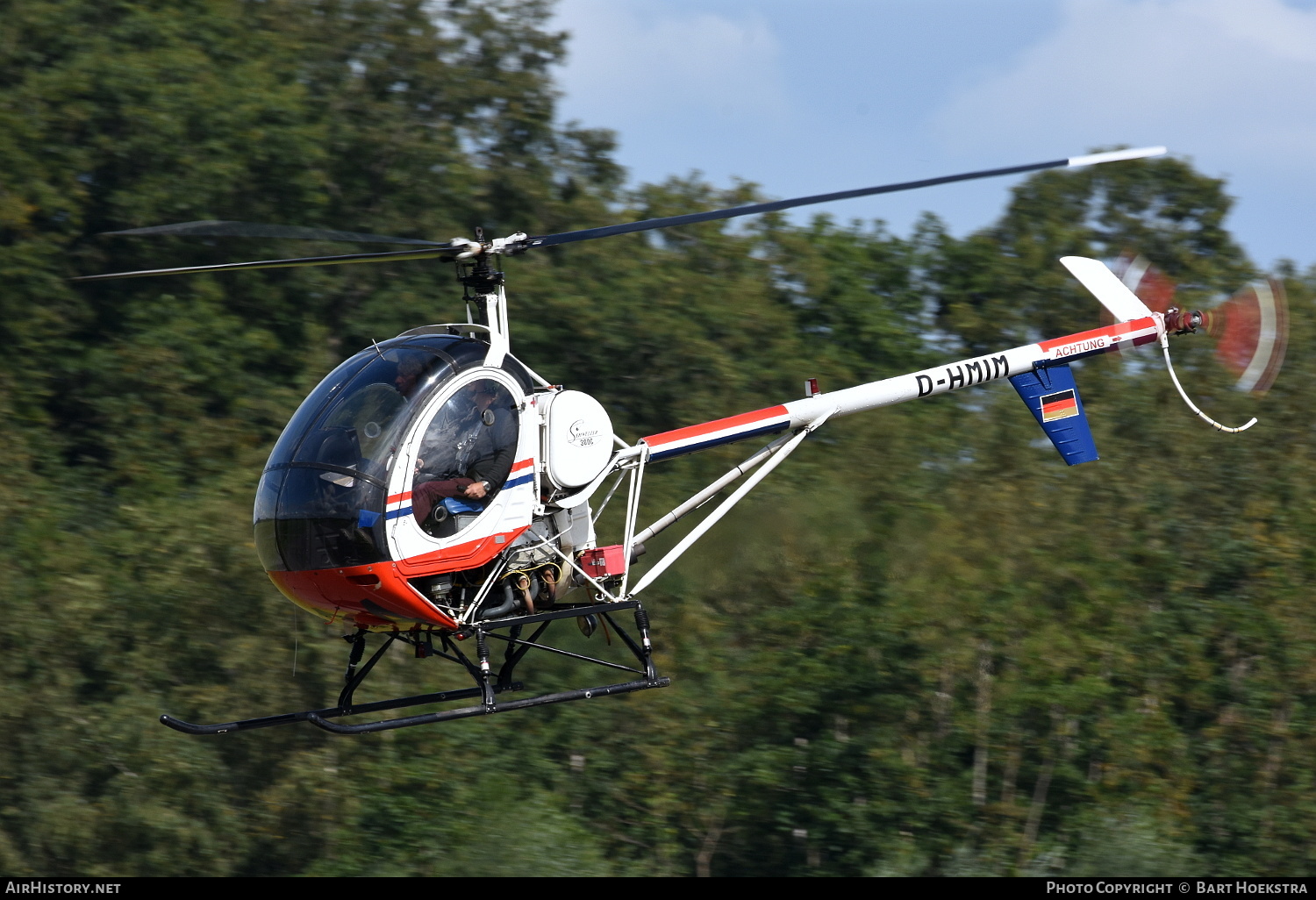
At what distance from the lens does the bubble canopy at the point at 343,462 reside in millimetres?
8008

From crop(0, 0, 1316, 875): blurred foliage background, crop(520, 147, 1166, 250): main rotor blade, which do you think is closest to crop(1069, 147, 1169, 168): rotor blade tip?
crop(520, 147, 1166, 250): main rotor blade

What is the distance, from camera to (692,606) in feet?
64.3

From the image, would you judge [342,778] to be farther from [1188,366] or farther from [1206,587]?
[1188,366]

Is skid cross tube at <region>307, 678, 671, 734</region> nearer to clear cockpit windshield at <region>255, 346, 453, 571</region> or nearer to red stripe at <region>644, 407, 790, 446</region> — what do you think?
clear cockpit windshield at <region>255, 346, 453, 571</region>

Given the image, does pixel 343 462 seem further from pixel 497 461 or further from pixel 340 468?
pixel 497 461

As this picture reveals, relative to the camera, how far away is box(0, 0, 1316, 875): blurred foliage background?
18.7 meters

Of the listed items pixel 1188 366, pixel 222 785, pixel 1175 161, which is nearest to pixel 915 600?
pixel 1188 366

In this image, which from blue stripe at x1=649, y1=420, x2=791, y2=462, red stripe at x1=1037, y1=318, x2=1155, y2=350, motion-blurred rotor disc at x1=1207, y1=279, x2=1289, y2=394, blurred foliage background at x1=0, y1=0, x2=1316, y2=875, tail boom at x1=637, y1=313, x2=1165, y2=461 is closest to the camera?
blue stripe at x1=649, y1=420, x2=791, y2=462

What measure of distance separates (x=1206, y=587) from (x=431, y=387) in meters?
15.3

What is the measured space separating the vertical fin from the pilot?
4.54 metres

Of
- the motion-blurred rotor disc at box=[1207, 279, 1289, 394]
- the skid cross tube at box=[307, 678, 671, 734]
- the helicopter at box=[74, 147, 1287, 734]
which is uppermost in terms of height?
the motion-blurred rotor disc at box=[1207, 279, 1289, 394]

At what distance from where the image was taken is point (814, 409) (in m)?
10.4

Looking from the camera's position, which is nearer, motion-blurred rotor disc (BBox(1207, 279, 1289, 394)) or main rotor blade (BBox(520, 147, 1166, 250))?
main rotor blade (BBox(520, 147, 1166, 250))

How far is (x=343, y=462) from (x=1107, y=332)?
20.8 feet
